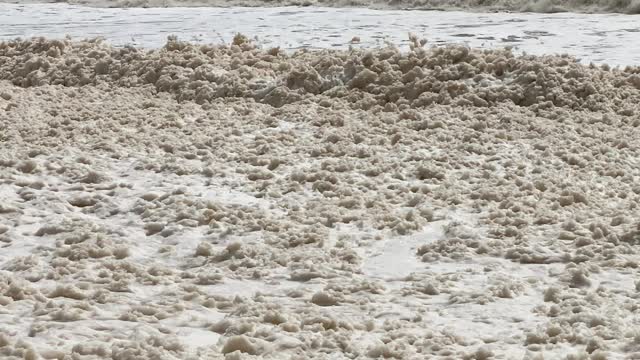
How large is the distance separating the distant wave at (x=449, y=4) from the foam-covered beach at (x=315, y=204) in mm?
4128

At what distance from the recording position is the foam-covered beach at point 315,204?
307cm

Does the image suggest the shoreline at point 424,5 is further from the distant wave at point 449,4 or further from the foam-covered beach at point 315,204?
the foam-covered beach at point 315,204

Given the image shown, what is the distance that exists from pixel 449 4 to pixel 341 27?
2506 mm

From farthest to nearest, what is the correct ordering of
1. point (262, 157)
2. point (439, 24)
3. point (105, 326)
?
point (439, 24) < point (262, 157) < point (105, 326)

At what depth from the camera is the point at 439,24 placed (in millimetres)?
9203

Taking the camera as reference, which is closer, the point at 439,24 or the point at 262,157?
the point at 262,157

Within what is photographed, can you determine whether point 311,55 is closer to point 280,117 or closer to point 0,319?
point 280,117

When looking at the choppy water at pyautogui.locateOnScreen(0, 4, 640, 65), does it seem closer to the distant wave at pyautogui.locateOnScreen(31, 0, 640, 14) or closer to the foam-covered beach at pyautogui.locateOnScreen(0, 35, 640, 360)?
the distant wave at pyautogui.locateOnScreen(31, 0, 640, 14)

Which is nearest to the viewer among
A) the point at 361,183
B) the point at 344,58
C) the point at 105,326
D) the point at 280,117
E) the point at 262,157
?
the point at 105,326

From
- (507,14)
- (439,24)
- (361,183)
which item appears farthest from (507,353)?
(507,14)

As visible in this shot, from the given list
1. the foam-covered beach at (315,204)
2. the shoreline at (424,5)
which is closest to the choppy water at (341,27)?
the shoreline at (424,5)

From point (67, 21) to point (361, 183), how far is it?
641cm

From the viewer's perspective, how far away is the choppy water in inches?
312

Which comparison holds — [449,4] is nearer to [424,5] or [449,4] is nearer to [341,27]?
[424,5]
